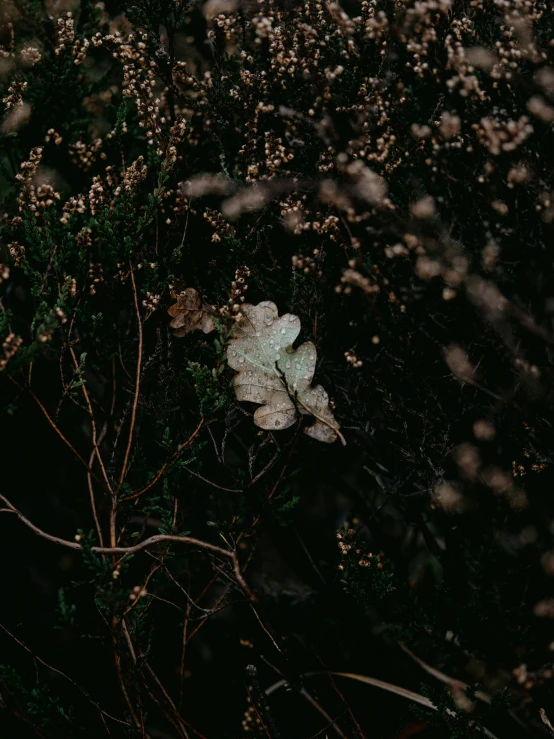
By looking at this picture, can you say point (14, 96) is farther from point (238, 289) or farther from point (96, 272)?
point (238, 289)

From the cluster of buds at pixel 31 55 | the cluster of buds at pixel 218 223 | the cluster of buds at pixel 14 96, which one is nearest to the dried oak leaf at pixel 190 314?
the cluster of buds at pixel 218 223

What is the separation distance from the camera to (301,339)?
1.32m

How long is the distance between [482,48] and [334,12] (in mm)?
270

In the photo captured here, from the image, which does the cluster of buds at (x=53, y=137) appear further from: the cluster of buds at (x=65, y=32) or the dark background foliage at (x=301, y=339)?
the cluster of buds at (x=65, y=32)

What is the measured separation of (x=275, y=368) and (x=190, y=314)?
0.22m

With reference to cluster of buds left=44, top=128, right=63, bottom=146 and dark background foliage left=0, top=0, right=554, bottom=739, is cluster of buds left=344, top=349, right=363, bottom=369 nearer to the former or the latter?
dark background foliage left=0, top=0, right=554, bottom=739

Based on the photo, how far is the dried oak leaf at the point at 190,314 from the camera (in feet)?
4.23

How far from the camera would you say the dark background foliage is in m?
1.09

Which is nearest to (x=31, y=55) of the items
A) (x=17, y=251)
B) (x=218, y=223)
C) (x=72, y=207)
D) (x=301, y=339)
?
(x=72, y=207)

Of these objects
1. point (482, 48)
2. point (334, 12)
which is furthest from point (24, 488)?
point (482, 48)

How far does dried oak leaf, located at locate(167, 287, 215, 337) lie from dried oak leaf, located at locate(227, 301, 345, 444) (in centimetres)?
9

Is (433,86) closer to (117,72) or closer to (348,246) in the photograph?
(348,246)

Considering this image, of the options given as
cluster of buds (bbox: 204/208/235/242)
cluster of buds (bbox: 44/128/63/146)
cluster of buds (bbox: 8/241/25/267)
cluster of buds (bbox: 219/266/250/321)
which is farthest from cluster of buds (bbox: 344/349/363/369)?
cluster of buds (bbox: 44/128/63/146)

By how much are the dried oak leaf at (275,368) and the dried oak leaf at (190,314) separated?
9cm
